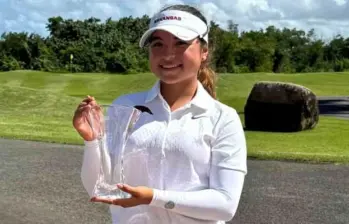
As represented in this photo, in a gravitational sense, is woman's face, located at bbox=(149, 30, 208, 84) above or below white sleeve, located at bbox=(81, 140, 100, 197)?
above

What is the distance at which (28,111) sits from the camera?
20625 mm

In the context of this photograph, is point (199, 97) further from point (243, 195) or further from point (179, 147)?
point (243, 195)

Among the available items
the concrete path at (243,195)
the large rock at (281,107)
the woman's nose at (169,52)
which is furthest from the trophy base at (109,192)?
the large rock at (281,107)

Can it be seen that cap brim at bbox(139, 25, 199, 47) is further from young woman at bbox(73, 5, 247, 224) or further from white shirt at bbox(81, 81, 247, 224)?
white shirt at bbox(81, 81, 247, 224)

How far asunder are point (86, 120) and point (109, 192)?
0.83ft

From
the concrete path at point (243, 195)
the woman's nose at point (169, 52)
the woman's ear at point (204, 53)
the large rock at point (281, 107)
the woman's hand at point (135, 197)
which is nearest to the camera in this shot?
the woman's hand at point (135, 197)

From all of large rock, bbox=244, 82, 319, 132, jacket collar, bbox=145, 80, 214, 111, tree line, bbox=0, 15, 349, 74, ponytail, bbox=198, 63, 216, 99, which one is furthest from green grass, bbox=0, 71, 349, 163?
tree line, bbox=0, 15, 349, 74

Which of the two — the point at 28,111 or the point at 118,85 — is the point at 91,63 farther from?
the point at 28,111

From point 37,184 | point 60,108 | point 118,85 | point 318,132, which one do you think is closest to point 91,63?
point 118,85

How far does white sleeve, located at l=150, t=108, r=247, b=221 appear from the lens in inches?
80.4

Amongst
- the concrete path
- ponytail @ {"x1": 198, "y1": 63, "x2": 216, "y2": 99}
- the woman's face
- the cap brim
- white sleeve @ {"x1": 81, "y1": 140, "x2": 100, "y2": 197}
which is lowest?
the concrete path

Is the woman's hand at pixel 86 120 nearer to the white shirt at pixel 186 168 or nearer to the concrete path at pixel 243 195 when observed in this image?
the white shirt at pixel 186 168

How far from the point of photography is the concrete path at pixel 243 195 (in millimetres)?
6293

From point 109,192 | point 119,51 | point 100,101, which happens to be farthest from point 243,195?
point 119,51
